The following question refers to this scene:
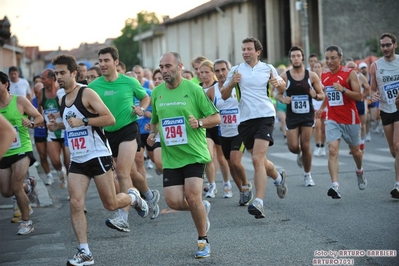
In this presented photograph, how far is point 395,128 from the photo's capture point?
36.6 ft

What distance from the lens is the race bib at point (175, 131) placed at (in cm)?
809

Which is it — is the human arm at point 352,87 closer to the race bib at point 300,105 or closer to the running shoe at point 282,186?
the race bib at point 300,105

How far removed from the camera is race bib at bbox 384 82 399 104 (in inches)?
445

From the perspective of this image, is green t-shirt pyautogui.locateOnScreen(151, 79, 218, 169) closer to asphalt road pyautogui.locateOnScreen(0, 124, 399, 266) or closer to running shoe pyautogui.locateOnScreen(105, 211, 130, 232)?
asphalt road pyautogui.locateOnScreen(0, 124, 399, 266)

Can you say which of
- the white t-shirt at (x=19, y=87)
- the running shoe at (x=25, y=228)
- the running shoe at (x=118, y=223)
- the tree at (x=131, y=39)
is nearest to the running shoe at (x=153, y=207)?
the running shoe at (x=118, y=223)

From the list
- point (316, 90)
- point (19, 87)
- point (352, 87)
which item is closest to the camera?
point (352, 87)

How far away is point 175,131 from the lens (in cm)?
809

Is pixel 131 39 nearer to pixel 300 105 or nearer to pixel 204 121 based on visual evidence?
pixel 300 105

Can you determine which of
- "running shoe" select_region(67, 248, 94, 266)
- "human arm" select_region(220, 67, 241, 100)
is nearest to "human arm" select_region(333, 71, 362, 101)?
"human arm" select_region(220, 67, 241, 100)

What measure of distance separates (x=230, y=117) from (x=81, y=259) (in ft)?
15.2

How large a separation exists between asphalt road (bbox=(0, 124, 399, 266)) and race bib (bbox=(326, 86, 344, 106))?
1345 mm

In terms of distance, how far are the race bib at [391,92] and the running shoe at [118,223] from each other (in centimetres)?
422

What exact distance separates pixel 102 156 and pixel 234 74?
2.51 metres

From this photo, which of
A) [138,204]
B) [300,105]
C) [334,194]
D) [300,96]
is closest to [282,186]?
[334,194]
